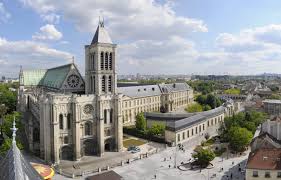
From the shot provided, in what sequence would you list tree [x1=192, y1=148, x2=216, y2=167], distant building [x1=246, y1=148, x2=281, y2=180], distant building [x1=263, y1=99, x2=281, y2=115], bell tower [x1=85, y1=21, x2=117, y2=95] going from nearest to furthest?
1. distant building [x1=246, y1=148, x2=281, y2=180]
2. tree [x1=192, y1=148, x2=216, y2=167]
3. bell tower [x1=85, y1=21, x2=117, y2=95]
4. distant building [x1=263, y1=99, x2=281, y2=115]

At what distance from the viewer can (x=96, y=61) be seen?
61.8m

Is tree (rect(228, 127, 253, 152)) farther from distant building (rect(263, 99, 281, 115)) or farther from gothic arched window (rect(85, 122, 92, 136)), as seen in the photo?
distant building (rect(263, 99, 281, 115))

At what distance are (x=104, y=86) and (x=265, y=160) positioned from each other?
37796 millimetres

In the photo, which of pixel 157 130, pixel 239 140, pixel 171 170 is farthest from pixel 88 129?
pixel 239 140

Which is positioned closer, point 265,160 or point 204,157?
point 265,160

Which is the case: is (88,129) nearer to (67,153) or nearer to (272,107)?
(67,153)

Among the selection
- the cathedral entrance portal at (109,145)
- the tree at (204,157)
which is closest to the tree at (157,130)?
the cathedral entrance portal at (109,145)

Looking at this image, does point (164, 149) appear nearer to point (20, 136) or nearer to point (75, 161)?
point (75, 161)

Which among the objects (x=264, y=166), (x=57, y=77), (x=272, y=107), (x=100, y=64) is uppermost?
(x=100, y=64)

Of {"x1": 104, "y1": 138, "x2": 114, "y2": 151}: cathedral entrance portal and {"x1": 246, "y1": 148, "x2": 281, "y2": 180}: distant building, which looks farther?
{"x1": 104, "y1": 138, "x2": 114, "y2": 151}: cathedral entrance portal

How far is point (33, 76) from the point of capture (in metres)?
90.2

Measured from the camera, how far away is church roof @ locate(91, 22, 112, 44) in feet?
204

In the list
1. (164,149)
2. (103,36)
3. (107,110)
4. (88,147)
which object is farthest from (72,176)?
(103,36)

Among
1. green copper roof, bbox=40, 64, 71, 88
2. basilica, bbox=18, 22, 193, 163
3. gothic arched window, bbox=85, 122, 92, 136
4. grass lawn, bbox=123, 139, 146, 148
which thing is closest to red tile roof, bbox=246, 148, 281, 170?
basilica, bbox=18, 22, 193, 163
